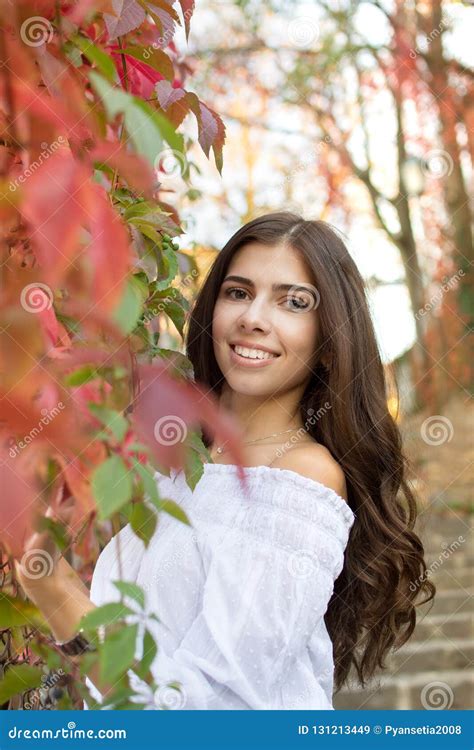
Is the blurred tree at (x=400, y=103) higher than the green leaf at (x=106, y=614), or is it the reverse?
the blurred tree at (x=400, y=103)

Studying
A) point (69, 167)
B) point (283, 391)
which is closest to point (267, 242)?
point (283, 391)

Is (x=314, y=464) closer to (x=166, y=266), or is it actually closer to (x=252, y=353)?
(x=252, y=353)

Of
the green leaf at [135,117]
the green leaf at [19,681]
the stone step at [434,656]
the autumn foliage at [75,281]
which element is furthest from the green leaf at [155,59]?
the stone step at [434,656]

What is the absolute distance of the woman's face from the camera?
4.25 feet

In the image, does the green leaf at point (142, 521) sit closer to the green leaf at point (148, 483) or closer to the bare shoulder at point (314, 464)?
the green leaf at point (148, 483)

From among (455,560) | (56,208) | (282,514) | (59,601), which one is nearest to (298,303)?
(282,514)

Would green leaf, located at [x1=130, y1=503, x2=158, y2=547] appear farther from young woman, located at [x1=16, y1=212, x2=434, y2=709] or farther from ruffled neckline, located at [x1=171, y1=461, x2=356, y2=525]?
ruffled neckline, located at [x1=171, y1=461, x2=356, y2=525]

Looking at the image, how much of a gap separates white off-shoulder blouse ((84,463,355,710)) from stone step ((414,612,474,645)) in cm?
321

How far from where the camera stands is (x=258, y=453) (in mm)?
1348

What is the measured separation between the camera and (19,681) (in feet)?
2.62

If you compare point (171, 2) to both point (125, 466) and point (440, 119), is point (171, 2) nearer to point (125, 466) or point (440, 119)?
point (125, 466)

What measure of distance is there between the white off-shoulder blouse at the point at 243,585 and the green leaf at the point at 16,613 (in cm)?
20

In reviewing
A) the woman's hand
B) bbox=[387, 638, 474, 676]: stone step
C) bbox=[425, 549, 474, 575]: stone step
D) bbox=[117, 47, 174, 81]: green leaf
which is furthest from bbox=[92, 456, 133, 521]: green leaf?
bbox=[425, 549, 474, 575]: stone step

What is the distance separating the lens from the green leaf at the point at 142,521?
66 centimetres
